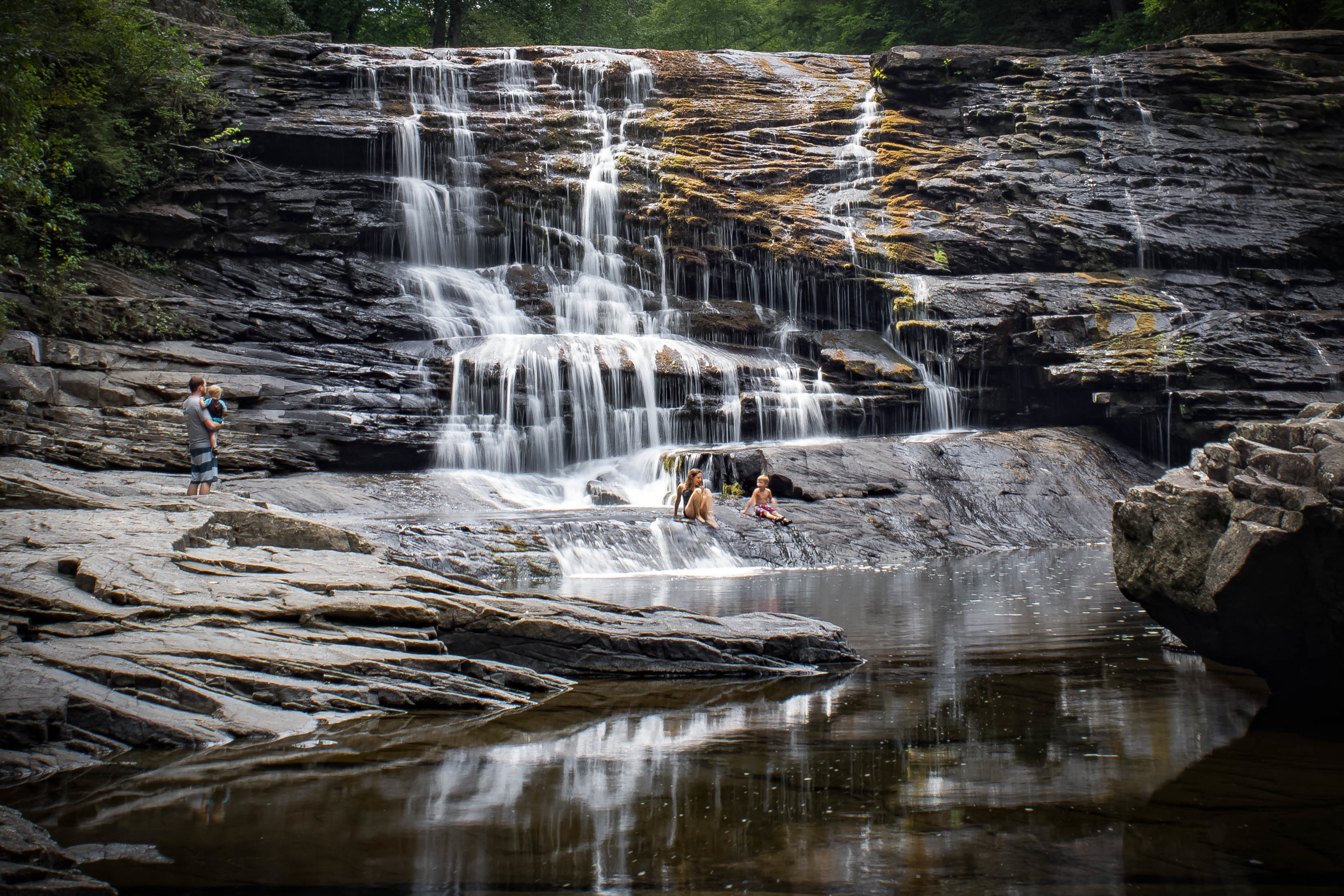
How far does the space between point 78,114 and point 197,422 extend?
1210 cm

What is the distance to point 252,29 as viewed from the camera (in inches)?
1230

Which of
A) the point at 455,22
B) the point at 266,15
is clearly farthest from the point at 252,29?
the point at 455,22

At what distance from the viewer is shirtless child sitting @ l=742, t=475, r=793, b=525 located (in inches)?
566

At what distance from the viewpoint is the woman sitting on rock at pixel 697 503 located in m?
13.7

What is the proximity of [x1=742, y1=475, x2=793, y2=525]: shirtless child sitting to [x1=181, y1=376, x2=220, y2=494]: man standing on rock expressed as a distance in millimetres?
7722

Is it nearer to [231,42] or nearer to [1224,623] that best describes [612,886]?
[1224,623]

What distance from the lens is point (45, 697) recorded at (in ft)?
13.4

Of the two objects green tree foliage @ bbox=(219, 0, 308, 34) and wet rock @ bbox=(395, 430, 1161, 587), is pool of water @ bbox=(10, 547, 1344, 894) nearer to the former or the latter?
wet rock @ bbox=(395, 430, 1161, 587)

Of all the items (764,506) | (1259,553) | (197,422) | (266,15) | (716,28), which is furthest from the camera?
(716,28)

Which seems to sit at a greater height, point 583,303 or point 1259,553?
point 583,303

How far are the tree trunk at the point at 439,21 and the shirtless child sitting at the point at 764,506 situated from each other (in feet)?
98.6

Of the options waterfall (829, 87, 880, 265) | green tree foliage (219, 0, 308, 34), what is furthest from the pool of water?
green tree foliage (219, 0, 308, 34)

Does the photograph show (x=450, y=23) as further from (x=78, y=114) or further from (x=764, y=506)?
(x=764, y=506)

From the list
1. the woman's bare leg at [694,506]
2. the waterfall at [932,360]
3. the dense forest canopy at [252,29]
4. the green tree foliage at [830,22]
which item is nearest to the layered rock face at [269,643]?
the woman's bare leg at [694,506]
